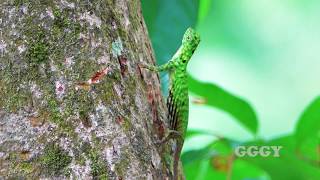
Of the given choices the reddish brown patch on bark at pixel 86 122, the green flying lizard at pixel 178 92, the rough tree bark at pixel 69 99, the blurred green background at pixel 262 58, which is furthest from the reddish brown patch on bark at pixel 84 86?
the blurred green background at pixel 262 58

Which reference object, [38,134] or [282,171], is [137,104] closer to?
[38,134]

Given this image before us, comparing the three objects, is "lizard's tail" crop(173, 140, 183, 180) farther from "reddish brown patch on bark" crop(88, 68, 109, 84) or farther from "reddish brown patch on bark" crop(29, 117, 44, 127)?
"reddish brown patch on bark" crop(29, 117, 44, 127)

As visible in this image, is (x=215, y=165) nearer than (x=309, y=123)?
No

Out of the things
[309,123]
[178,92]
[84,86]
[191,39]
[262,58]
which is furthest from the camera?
[262,58]

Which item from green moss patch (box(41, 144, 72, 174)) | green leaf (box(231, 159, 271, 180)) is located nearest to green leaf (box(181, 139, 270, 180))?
green leaf (box(231, 159, 271, 180))

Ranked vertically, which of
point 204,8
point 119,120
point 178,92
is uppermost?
point 119,120

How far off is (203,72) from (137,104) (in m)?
3.21

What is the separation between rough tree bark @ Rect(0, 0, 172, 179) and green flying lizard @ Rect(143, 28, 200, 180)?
0.17m

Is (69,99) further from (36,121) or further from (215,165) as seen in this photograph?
(215,165)

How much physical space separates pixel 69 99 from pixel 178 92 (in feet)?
1.96

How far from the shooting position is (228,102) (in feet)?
12.6

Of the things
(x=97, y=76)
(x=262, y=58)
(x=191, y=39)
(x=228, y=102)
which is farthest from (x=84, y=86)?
(x=262, y=58)

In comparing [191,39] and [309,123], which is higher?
[191,39]

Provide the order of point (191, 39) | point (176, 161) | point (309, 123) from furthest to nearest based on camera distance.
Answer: point (309, 123) < point (191, 39) < point (176, 161)
